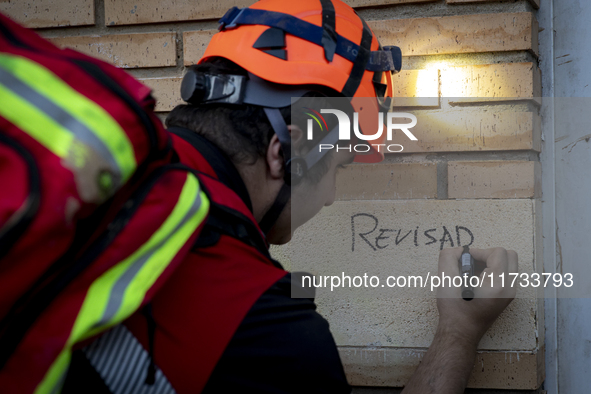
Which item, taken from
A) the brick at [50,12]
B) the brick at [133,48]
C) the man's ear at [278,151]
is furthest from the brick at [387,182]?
the brick at [50,12]

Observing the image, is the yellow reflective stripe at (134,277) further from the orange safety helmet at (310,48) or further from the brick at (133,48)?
the brick at (133,48)

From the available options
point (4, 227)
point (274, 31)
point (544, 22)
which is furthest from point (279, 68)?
point (544, 22)

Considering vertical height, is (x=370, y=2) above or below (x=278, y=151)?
above

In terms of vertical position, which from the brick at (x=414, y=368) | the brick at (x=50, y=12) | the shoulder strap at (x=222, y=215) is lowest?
the brick at (x=414, y=368)

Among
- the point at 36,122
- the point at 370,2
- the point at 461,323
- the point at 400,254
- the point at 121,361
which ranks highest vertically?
the point at 370,2

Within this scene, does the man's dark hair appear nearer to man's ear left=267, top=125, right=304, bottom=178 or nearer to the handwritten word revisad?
man's ear left=267, top=125, right=304, bottom=178

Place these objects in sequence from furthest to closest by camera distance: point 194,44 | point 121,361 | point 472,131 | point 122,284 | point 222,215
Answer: point 194,44 → point 472,131 → point 222,215 → point 121,361 → point 122,284

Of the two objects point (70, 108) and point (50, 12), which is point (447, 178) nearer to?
point (70, 108)

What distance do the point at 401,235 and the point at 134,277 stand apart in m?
1.22

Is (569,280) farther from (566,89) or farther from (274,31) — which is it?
(274,31)

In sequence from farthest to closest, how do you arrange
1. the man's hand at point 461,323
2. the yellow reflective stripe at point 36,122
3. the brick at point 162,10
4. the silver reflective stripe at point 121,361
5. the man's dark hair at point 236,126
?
the brick at point 162,10 → the man's hand at point 461,323 → the man's dark hair at point 236,126 → the silver reflective stripe at point 121,361 → the yellow reflective stripe at point 36,122

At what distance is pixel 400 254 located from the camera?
1.70 metres

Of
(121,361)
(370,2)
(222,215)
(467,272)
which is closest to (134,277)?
(121,361)

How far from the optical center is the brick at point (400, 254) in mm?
1617
